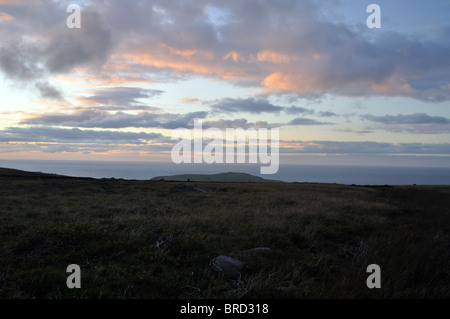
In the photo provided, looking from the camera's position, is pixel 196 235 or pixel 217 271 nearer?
pixel 217 271

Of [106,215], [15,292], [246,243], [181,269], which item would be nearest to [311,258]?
[246,243]

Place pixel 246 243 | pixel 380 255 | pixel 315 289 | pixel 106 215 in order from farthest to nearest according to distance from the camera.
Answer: pixel 106 215 → pixel 246 243 → pixel 380 255 → pixel 315 289

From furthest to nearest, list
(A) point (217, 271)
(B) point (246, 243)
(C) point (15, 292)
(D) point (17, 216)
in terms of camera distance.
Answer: (D) point (17, 216) < (B) point (246, 243) < (A) point (217, 271) < (C) point (15, 292)

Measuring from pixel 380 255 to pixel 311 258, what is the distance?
206 centimetres

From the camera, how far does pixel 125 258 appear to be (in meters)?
7.71

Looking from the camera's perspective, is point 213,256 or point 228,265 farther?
point 213,256

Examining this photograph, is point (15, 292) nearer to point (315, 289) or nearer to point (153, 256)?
point (153, 256)

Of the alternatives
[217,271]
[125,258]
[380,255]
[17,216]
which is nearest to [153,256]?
[125,258]

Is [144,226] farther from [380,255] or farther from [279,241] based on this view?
[380,255]

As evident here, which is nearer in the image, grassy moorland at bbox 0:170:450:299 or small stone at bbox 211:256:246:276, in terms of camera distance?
grassy moorland at bbox 0:170:450:299

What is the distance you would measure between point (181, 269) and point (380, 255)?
5.95 m

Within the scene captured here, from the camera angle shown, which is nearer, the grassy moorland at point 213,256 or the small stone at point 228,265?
the grassy moorland at point 213,256

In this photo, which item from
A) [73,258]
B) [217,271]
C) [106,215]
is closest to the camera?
[217,271]

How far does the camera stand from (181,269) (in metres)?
7.23
